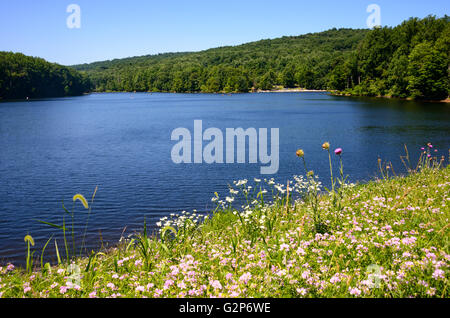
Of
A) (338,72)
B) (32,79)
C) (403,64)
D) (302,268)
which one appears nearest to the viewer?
(302,268)

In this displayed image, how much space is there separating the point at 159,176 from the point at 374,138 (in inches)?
794

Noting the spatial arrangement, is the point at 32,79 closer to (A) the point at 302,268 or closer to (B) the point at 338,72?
(B) the point at 338,72

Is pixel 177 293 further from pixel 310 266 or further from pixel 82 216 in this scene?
pixel 82 216

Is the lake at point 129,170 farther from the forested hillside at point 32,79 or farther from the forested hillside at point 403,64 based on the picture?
the forested hillside at point 32,79

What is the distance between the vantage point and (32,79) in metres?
142

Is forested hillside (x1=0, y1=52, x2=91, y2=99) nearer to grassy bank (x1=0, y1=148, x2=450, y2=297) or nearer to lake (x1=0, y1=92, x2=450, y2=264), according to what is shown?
lake (x1=0, y1=92, x2=450, y2=264)

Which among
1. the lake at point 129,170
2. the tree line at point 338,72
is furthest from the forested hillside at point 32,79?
the lake at point 129,170

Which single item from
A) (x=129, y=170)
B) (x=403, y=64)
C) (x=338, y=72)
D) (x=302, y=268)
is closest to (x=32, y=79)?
(x=338, y=72)

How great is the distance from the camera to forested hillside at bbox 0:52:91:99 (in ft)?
429

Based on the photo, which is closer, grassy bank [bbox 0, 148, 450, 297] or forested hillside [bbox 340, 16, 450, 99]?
grassy bank [bbox 0, 148, 450, 297]

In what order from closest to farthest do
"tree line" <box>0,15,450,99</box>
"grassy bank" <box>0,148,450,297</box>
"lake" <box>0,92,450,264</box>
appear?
"grassy bank" <box>0,148,450,297</box>, "lake" <box>0,92,450,264</box>, "tree line" <box>0,15,450,99</box>

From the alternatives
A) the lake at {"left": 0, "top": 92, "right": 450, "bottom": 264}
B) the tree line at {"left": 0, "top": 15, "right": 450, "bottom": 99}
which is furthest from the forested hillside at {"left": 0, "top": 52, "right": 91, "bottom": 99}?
the lake at {"left": 0, "top": 92, "right": 450, "bottom": 264}

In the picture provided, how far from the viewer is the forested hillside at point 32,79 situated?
130875 millimetres
